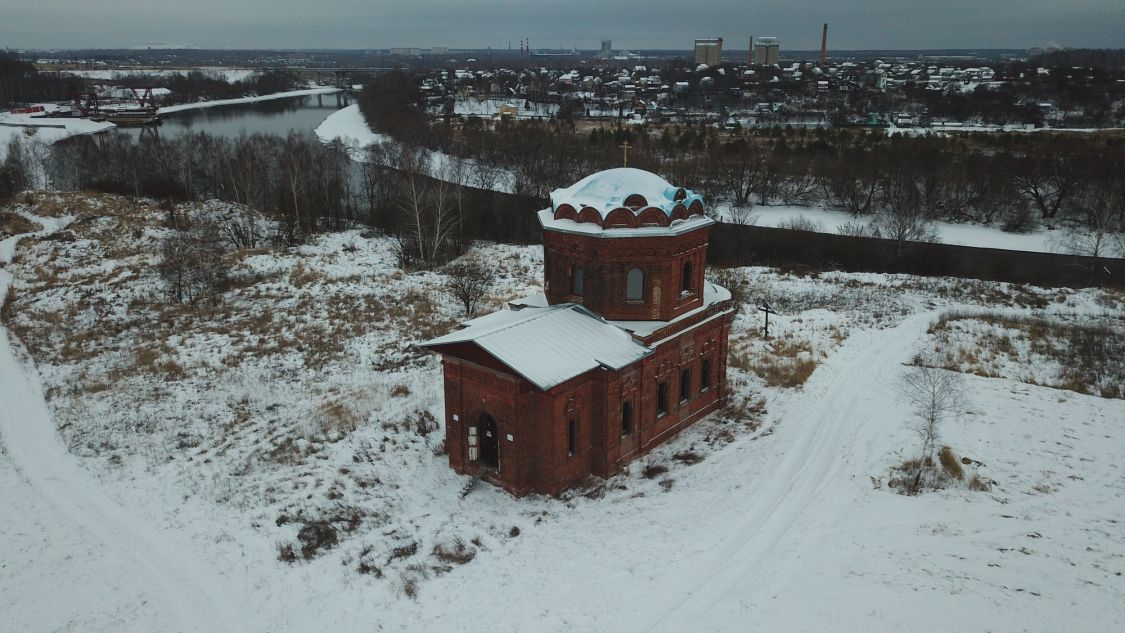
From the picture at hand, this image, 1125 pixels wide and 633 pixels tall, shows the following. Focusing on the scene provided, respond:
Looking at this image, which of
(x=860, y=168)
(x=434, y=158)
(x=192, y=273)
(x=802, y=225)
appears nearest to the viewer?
(x=192, y=273)

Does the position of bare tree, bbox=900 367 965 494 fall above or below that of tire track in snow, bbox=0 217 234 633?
above

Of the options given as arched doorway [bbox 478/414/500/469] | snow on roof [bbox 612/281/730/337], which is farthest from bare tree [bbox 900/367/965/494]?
arched doorway [bbox 478/414/500/469]

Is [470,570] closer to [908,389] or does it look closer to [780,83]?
[908,389]

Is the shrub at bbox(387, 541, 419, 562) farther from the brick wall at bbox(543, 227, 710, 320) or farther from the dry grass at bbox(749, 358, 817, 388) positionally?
the dry grass at bbox(749, 358, 817, 388)

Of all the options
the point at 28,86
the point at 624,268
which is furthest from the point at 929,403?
the point at 28,86

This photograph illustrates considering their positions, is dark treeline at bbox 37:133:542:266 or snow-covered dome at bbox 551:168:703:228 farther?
dark treeline at bbox 37:133:542:266

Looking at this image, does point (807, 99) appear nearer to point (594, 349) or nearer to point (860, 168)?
point (860, 168)
